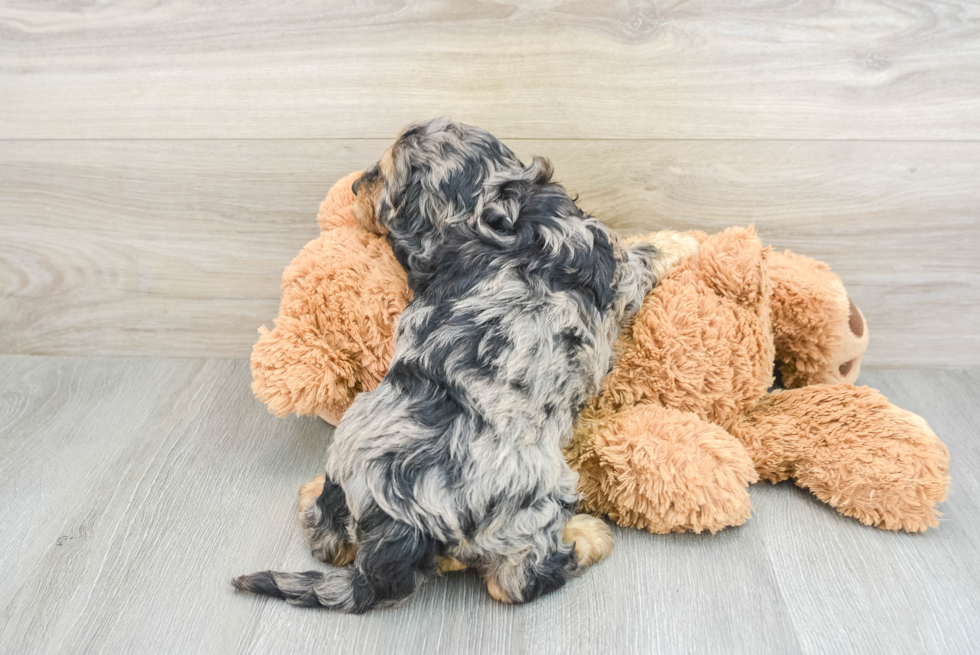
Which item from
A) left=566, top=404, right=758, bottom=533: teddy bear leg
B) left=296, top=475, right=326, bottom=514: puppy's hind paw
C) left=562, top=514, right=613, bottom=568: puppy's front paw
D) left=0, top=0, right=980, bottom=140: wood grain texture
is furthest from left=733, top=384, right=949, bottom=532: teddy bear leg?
left=296, top=475, right=326, bottom=514: puppy's hind paw

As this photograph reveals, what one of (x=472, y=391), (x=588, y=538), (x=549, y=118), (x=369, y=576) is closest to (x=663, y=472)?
(x=588, y=538)

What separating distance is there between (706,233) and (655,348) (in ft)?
1.51

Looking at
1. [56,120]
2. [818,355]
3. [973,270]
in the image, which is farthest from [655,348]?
[56,120]

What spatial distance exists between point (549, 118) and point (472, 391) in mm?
849

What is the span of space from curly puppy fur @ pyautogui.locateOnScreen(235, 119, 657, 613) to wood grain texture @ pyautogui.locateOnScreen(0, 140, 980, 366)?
0.44 m

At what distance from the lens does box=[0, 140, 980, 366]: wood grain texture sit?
1.81 m

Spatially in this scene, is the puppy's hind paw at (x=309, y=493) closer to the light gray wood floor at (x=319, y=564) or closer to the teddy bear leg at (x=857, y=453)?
the light gray wood floor at (x=319, y=564)

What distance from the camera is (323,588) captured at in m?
1.30

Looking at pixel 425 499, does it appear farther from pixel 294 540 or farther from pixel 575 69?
pixel 575 69

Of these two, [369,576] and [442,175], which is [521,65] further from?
[369,576]

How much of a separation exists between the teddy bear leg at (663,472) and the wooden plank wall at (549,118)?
636 mm

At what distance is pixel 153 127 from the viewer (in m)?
1.88

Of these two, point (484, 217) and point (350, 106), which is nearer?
point (484, 217)

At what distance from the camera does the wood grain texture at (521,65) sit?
5.53 ft
